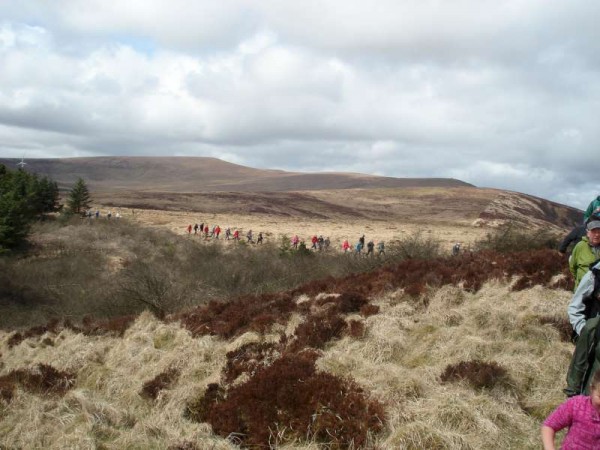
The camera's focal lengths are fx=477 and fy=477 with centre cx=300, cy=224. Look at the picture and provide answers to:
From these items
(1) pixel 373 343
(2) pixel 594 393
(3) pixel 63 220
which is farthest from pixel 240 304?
(3) pixel 63 220

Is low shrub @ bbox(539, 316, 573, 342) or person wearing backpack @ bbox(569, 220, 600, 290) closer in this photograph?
person wearing backpack @ bbox(569, 220, 600, 290)

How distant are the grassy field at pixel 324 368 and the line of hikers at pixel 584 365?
867 millimetres

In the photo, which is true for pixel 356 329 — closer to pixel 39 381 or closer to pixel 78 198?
pixel 39 381

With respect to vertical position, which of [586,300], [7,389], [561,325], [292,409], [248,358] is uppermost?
[586,300]

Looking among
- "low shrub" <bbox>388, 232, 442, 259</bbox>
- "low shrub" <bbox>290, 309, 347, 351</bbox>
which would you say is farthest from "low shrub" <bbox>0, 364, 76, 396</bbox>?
"low shrub" <bbox>388, 232, 442, 259</bbox>

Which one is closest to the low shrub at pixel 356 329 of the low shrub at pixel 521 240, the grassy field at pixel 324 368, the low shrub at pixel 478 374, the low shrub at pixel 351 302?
the grassy field at pixel 324 368

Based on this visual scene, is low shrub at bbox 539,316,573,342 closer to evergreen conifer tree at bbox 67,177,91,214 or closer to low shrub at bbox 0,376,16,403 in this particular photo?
low shrub at bbox 0,376,16,403

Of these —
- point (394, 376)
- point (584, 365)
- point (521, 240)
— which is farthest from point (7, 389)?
point (521, 240)

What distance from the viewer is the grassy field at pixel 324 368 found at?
16.7ft

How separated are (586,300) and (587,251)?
2.29 ft

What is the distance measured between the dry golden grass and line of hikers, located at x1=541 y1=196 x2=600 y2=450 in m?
0.86

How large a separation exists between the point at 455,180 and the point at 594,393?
183066 mm

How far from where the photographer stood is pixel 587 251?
197 inches

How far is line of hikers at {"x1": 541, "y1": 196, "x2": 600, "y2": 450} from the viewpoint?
3.26m
